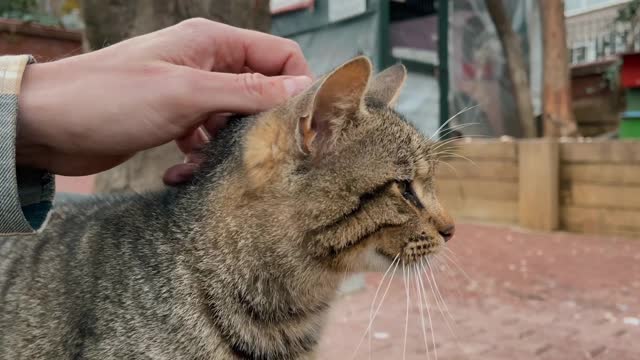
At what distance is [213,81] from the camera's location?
5.42 ft

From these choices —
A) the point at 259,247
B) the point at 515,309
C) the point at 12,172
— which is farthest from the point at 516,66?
Answer: the point at 12,172

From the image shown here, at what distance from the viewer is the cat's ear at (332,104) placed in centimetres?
154

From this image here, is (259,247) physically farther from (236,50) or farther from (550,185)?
(550,185)

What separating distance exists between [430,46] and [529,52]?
2.14 metres

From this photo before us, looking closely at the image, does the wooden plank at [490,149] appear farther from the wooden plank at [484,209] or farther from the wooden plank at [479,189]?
the wooden plank at [484,209]

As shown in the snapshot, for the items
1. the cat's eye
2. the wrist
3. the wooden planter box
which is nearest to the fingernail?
the cat's eye

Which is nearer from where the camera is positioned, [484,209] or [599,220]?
[599,220]

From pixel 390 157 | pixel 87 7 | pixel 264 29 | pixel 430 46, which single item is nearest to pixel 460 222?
pixel 430 46

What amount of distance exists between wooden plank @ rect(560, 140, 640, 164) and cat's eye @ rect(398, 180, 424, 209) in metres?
4.81

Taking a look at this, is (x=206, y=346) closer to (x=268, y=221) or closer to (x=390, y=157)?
(x=268, y=221)

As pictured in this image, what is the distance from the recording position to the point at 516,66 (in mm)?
8867

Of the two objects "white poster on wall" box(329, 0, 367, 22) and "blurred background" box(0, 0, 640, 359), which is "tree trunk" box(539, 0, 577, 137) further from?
"white poster on wall" box(329, 0, 367, 22)

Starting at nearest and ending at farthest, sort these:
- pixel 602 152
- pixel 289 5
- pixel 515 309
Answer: pixel 515 309 → pixel 602 152 → pixel 289 5

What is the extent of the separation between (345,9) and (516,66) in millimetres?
2557
